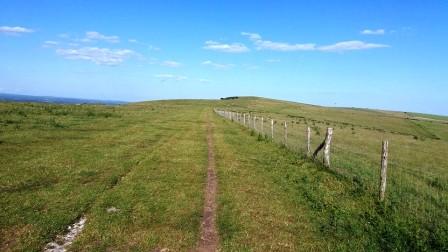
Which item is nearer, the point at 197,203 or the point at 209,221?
the point at 209,221

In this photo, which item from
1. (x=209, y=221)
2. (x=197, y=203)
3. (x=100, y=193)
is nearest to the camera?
(x=209, y=221)

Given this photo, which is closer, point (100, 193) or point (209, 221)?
point (209, 221)

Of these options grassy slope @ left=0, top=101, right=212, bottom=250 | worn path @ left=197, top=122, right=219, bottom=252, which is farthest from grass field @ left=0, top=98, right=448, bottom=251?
worn path @ left=197, top=122, right=219, bottom=252

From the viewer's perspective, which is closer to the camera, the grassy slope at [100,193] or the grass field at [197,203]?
the grassy slope at [100,193]

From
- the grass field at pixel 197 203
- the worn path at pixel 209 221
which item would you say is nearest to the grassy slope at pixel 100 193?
the grass field at pixel 197 203

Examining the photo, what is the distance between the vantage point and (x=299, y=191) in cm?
1514

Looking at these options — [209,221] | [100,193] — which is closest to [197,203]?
[209,221]

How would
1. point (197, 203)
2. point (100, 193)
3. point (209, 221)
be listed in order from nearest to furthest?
point (209, 221)
point (197, 203)
point (100, 193)

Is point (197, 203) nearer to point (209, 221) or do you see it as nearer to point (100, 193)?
point (209, 221)

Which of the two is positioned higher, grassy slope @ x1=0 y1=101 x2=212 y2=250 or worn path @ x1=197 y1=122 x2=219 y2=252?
grassy slope @ x1=0 y1=101 x2=212 y2=250

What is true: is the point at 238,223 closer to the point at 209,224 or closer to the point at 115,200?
the point at 209,224

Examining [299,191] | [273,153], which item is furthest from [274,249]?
[273,153]

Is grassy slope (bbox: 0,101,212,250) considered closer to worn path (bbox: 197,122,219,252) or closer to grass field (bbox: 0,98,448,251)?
grass field (bbox: 0,98,448,251)

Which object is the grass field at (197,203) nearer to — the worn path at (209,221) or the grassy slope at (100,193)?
the grassy slope at (100,193)
